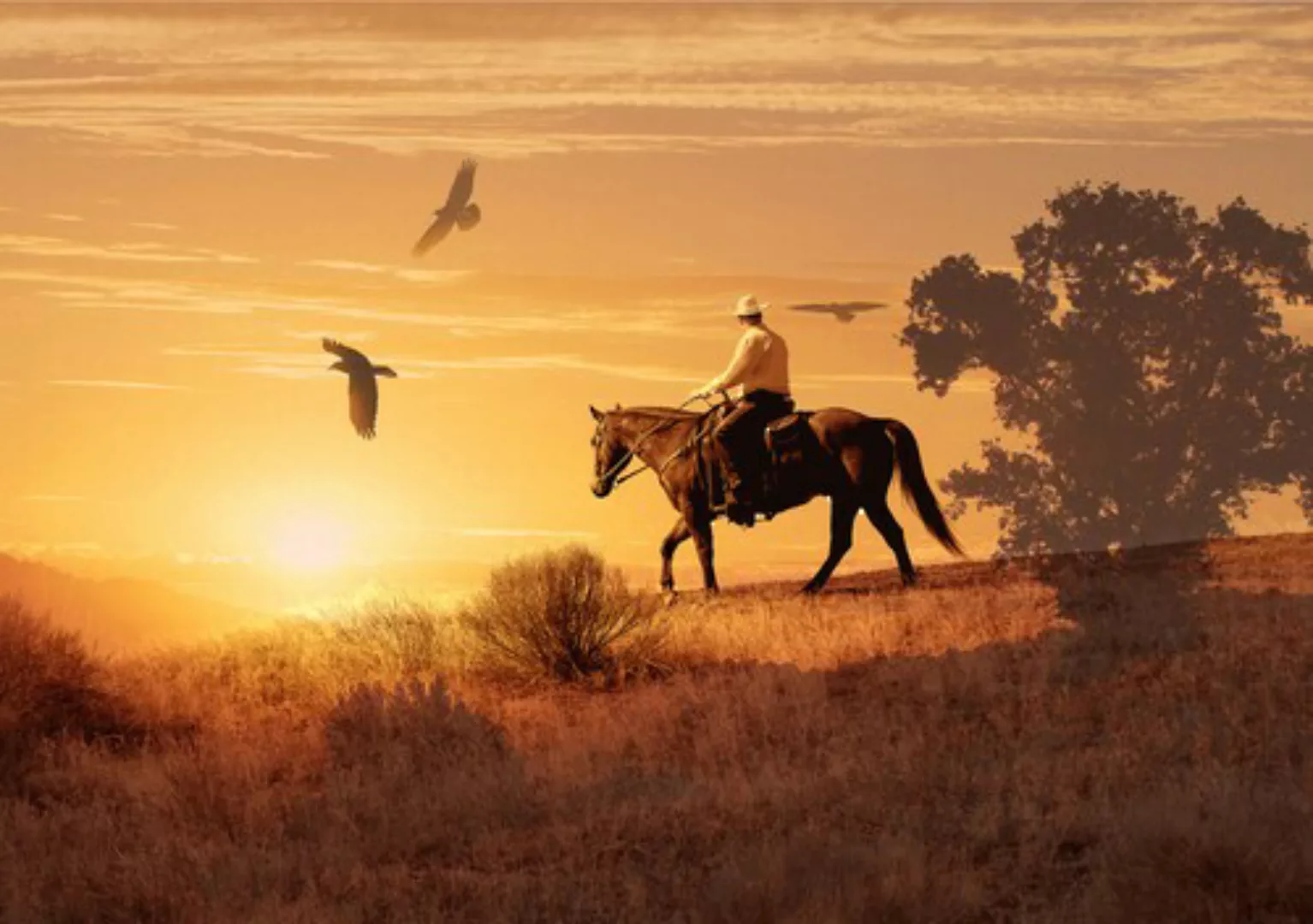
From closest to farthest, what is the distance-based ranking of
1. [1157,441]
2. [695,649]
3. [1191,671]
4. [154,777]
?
1. [154,777]
2. [1191,671]
3. [695,649]
4. [1157,441]

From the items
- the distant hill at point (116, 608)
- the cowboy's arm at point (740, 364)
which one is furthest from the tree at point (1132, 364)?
the cowboy's arm at point (740, 364)

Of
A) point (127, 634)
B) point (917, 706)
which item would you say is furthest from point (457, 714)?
point (127, 634)

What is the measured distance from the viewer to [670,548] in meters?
26.2

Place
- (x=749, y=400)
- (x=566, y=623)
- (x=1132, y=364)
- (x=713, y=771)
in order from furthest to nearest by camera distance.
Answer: (x=1132, y=364) → (x=749, y=400) → (x=566, y=623) → (x=713, y=771)

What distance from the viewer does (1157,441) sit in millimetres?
51000

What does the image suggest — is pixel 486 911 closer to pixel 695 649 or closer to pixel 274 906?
pixel 274 906

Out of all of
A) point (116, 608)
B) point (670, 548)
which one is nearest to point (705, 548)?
point (670, 548)

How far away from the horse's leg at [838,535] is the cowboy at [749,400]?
3.33ft

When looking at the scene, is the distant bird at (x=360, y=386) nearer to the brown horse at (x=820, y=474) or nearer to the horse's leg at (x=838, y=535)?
the brown horse at (x=820, y=474)

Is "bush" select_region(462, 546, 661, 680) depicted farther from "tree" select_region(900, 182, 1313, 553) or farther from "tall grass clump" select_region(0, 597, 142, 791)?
"tree" select_region(900, 182, 1313, 553)

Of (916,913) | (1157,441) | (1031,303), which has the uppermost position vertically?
(1031,303)

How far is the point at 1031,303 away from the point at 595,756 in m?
37.9

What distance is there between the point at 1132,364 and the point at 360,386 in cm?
2866

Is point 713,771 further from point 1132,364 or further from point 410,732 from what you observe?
point 1132,364
